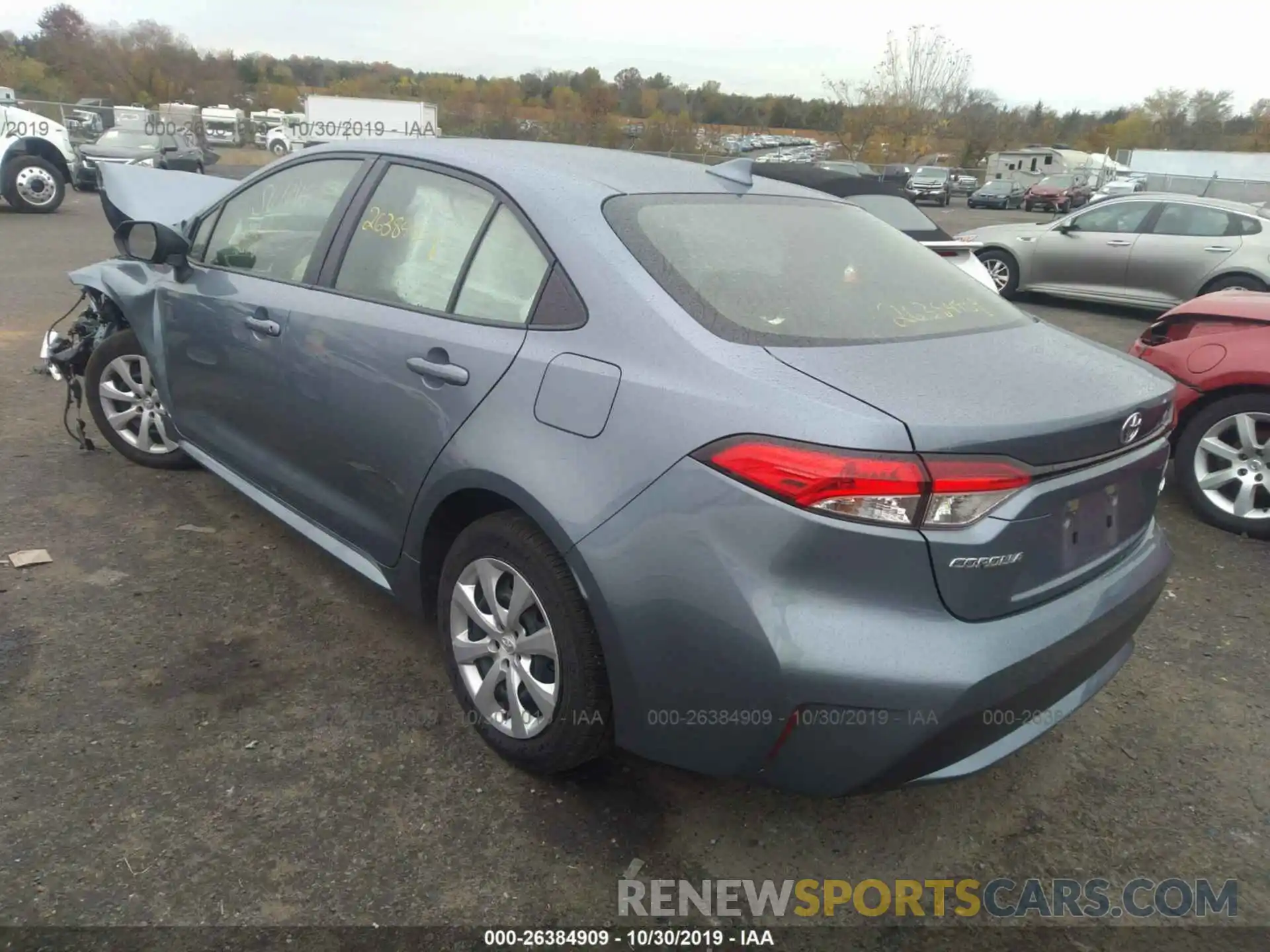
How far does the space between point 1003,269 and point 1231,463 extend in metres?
7.90

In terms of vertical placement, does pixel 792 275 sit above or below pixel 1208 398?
above

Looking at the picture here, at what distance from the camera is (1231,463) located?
439 centimetres

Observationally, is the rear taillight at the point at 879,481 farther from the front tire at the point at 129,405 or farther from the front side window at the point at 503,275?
the front tire at the point at 129,405

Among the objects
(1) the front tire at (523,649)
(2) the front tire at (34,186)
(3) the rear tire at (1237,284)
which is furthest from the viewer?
(2) the front tire at (34,186)

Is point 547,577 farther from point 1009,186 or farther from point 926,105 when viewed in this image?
point 926,105

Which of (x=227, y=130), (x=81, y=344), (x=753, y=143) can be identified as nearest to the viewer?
(x=81, y=344)

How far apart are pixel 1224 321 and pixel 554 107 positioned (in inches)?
1562

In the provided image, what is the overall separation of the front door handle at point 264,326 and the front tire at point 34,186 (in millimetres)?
15439

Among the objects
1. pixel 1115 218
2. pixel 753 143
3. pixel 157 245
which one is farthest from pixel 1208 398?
pixel 753 143

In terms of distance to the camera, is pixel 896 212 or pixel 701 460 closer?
pixel 701 460

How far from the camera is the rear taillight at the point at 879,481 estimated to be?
70.5 inches

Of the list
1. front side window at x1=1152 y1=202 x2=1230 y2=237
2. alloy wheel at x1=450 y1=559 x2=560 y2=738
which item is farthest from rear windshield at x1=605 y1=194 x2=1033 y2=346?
front side window at x1=1152 y1=202 x2=1230 y2=237

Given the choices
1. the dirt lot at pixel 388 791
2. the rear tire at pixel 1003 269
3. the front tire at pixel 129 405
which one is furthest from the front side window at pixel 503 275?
the rear tire at pixel 1003 269

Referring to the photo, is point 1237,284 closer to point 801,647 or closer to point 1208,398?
point 1208,398
